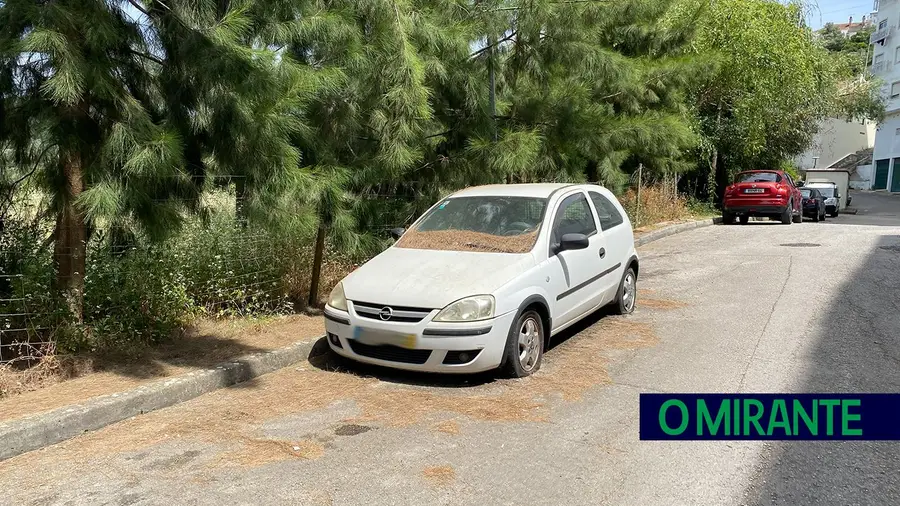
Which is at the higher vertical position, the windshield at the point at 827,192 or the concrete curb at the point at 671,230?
the windshield at the point at 827,192

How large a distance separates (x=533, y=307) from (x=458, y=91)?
13.0 feet

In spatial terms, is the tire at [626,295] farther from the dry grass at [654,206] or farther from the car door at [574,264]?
the dry grass at [654,206]

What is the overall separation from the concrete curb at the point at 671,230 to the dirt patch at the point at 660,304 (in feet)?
18.8

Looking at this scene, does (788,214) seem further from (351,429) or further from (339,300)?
Answer: (351,429)

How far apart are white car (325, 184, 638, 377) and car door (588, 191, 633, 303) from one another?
0.02 metres

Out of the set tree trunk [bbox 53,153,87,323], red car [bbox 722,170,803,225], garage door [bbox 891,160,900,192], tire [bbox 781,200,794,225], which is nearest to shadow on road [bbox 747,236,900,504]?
tree trunk [bbox 53,153,87,323]

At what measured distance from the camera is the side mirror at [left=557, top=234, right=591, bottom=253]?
6.20 m

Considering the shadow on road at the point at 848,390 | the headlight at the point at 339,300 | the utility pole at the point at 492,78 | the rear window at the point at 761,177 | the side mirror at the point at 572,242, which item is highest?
the utility pole at the point at 492,78

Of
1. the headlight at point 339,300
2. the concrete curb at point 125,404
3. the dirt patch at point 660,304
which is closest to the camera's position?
the concrete curb at point 125,404

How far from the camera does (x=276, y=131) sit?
5.43 metres

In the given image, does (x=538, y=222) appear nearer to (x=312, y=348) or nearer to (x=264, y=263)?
(x=312, y=348)

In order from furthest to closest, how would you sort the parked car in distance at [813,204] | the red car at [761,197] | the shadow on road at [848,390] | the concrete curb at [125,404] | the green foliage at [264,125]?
1. the parked car in distance at [813,204]
2. the red car at [761,197]
3. the green foliage at [264,125]
4. the concrete curb at [125,404]
5. the shadow on road at [848,390]

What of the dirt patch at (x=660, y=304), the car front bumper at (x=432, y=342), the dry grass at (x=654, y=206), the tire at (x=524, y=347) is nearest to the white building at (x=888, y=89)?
the dry grass at (x=654, y=206)

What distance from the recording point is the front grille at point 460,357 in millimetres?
5395
